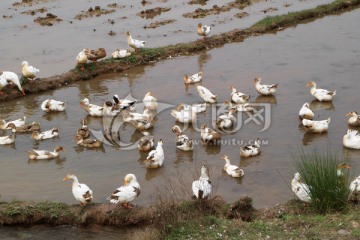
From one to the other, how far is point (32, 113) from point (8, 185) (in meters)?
4.42

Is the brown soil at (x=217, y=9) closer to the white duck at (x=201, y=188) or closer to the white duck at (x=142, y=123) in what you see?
the white duck at (x=142, y=123)

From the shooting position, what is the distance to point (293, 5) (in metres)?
26.8

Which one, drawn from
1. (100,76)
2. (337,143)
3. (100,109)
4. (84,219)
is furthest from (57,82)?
(337,143)

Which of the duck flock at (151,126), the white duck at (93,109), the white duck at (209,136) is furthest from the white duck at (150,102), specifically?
the white duck at (209,136)

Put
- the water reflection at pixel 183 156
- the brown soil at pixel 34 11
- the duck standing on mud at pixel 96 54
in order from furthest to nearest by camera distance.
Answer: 1. the brown soil at pixel 34 11
2. the duck standing on mud at pixel 96 54
3. the water reflection at pixel 183 156

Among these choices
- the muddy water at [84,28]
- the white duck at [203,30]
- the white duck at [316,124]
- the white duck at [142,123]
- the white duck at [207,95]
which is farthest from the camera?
the muddy water at [84,28]

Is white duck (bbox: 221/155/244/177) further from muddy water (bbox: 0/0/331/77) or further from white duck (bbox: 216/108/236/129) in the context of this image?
muddy water (bbox: 0/0/331/77)

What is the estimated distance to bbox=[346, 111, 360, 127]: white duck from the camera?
44.0 feet

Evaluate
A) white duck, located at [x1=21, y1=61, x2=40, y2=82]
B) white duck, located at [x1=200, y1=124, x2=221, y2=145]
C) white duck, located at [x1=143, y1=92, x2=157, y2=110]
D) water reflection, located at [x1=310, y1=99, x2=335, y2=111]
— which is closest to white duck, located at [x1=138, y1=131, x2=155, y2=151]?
white duck, located at [x1=200, y1=124, x2=221, y2=145]

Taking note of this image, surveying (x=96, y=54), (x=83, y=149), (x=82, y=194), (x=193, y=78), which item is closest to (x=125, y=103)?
(x=83, y=149)

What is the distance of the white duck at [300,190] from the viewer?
9.65 metres

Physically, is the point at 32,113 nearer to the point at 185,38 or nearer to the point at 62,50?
the point at 62,50

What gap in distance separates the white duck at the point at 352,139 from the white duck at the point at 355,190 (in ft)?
7.51

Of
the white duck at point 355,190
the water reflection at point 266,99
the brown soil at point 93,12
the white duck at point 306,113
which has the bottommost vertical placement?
the white duck at point 355,190
